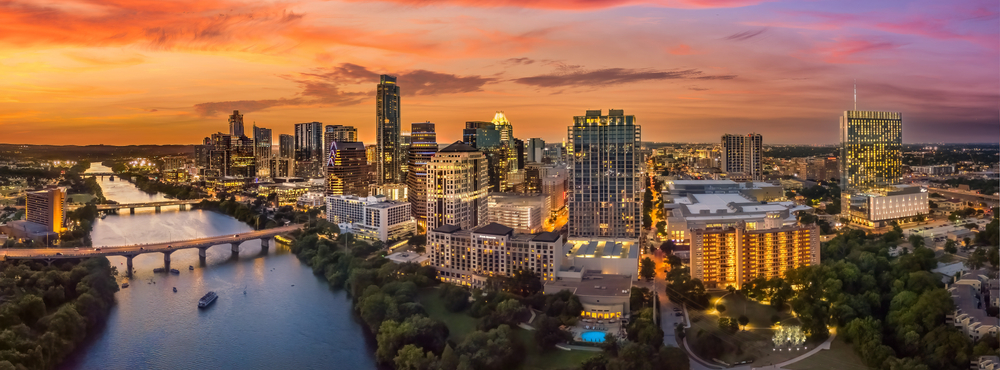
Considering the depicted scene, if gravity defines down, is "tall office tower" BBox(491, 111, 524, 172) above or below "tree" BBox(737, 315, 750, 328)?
above

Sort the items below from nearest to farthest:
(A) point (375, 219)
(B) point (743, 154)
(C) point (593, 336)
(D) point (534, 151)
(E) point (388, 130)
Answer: (C) point (593, 336) < (A) point (375, 219) < (E) point (388, 130) < (B) point (743, 154) < (D) point (534, 151)

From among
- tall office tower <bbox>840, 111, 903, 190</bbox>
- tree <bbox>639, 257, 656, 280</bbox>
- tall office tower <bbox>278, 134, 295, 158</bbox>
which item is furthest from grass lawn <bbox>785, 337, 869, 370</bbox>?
tall office tower <bbox>278, 134, 295, 158</bbox>

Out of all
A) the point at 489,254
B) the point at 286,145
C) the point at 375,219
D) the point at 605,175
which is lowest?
the point at 489,254

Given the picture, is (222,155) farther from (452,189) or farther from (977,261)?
(977,261)

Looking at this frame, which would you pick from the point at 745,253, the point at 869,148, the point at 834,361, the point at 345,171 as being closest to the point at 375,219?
the point at 345,171

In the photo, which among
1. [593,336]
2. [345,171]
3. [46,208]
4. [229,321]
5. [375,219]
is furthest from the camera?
[345,171]

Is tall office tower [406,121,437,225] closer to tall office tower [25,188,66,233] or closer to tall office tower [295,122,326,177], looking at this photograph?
tall office tower [25,188,66,233]
